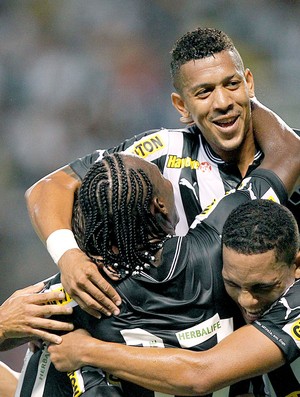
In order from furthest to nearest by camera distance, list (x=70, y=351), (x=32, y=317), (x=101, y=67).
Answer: (x=101, y=67)
(x=32, y=317)
(x=70, y=351)

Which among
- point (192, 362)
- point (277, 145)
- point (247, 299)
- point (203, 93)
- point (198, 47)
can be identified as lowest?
point (192, 362)

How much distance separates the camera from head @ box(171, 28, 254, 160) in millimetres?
3002

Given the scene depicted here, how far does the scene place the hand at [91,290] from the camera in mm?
2410

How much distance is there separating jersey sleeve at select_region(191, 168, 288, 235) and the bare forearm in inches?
19.9

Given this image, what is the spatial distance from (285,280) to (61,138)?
390 cm

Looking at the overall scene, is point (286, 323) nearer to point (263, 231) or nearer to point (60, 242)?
point (263, 231)

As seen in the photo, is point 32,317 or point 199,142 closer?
point 32,317

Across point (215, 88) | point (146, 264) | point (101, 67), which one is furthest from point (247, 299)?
point (101, 67)

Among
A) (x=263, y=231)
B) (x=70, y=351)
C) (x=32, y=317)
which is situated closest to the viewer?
(x=263, y=231)

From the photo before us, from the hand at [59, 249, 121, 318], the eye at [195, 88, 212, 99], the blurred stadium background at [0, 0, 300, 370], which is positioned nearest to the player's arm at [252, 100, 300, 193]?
the eye at [195, 88, 212, 99]

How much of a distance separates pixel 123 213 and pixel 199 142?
3.20 feet

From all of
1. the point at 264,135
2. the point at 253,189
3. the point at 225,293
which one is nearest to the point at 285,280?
the point at 225,293

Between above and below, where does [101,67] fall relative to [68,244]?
below

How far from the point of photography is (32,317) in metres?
2.58
